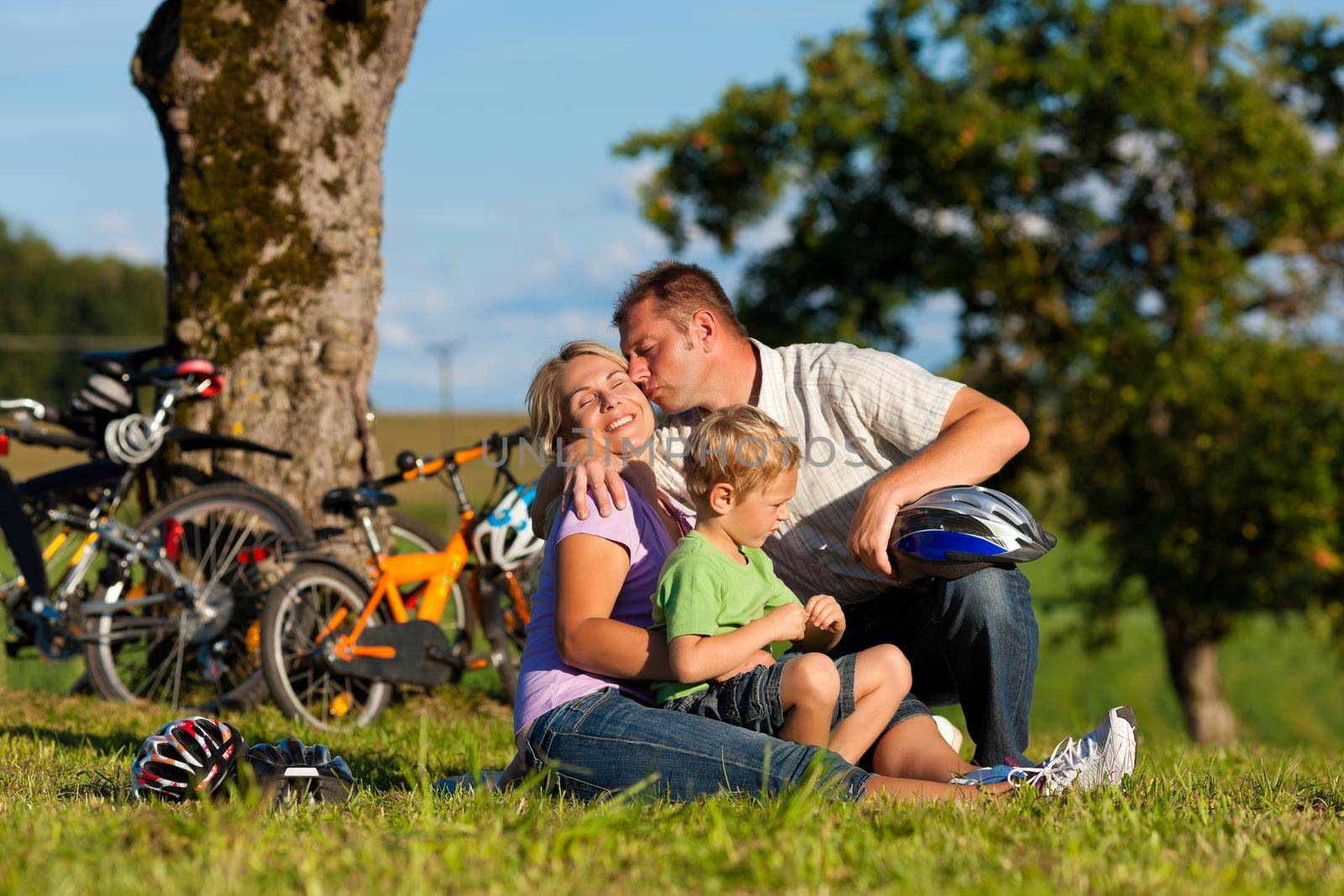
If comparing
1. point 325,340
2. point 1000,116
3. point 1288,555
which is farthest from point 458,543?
point 1288,555

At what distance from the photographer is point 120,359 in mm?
6348

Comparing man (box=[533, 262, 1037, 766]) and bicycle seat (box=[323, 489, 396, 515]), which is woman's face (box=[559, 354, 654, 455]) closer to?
man (box=[533, 262, 1037, 766])

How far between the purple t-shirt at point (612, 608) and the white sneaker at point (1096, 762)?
1017mm

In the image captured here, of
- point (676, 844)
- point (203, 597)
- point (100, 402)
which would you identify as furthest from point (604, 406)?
point (100, 402)

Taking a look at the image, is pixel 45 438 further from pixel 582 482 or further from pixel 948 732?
pixel 948 732

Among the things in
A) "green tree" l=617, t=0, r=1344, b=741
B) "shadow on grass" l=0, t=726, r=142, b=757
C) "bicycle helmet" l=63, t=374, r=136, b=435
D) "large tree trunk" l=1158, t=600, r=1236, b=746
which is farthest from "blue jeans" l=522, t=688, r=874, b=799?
"large tree trunk" l=1158, t=600, r=1236, b=746

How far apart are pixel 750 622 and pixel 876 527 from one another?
1.86 ft

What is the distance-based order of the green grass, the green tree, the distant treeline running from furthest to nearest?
the distant treeline < the green tree < the green grass

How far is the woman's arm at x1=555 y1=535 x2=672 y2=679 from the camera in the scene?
3.20 meters

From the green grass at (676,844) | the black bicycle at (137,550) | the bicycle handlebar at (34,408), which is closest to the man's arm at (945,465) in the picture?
the green grass at (676,844)

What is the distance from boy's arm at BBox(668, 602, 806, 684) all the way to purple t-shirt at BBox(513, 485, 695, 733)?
0.28 m

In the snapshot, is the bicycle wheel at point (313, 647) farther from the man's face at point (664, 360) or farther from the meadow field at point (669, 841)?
the man's face at point (664, 360)

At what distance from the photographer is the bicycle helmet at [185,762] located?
10.6 feet

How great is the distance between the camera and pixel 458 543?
20.2ft
